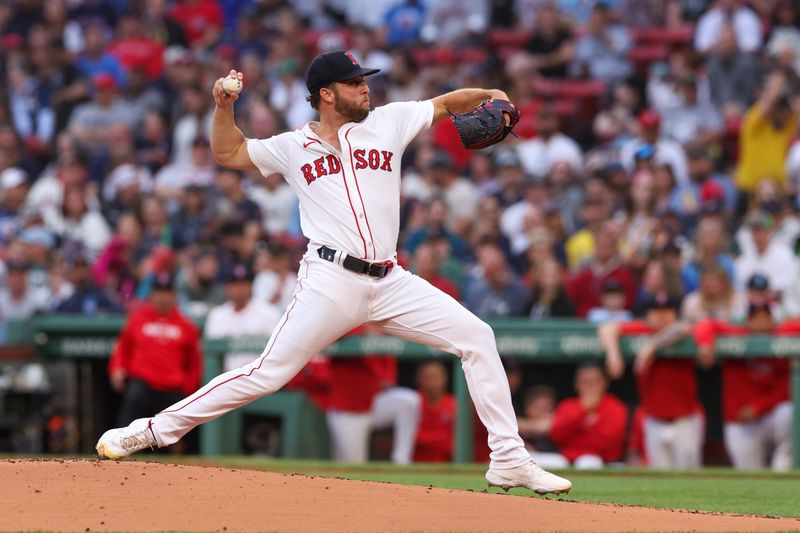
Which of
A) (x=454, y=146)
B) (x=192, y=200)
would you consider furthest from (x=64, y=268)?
(x=454, y=146)

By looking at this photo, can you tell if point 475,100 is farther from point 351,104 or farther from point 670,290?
point 670,290

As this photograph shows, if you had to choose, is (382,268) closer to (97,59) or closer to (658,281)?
(658,281)

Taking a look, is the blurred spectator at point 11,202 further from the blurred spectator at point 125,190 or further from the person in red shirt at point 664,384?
the person in red shirt at point 664,384

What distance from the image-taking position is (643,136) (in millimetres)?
12469

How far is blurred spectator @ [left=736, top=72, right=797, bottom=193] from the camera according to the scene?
40.6 feet

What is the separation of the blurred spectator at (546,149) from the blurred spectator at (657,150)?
680 millimetres

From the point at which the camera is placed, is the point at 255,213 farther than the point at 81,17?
No

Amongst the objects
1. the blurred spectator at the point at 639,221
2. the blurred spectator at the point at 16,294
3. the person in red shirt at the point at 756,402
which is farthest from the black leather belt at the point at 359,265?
the blurred spectator at the point at 16,294

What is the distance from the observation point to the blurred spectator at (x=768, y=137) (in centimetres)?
1238

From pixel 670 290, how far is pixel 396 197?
4.55 metres

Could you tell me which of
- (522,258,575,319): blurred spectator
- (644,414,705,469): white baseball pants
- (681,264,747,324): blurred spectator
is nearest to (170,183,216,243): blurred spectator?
(522,258,575,319): blurred spectator

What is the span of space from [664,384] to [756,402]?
25.2 inches

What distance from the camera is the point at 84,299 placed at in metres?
12.0

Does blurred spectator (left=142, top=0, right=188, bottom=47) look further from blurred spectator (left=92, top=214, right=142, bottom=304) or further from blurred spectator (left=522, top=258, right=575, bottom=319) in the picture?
blurred spectator (left=522, top=258, right=575, bottom=319)
